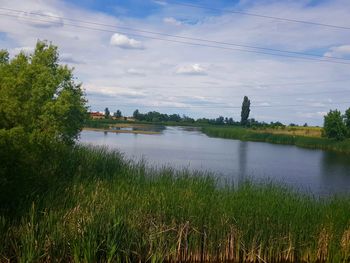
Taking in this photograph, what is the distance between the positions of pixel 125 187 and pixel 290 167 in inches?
919

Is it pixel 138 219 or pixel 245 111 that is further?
pixel 245 111

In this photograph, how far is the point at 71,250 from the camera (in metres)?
8.53

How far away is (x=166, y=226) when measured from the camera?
31.9ft

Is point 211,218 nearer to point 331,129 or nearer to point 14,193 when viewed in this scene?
point 14,193

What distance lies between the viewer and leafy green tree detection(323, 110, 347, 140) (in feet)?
188

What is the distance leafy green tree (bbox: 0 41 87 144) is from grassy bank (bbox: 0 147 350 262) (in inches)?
63.7

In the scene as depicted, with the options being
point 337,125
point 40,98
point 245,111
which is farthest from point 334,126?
point 40,98

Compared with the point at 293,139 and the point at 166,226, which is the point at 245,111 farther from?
the point at 166,226

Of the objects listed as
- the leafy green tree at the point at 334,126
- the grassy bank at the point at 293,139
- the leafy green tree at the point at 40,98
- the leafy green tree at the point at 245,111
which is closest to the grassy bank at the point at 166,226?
the leafy green tree at the point at 40,98

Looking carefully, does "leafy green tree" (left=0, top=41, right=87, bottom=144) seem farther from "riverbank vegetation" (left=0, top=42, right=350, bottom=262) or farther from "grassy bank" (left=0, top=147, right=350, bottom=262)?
"grassy bank" (left=0, top=147, right=350, bottom=262)

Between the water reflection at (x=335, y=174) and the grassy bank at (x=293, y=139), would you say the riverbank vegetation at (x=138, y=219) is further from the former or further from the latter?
the grassy bank at (x=293, y=139)

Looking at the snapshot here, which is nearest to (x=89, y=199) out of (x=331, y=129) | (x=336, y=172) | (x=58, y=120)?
(x=58, y=120)

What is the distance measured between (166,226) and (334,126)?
52441 mm

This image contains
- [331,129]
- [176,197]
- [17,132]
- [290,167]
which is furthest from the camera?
[331,129]
